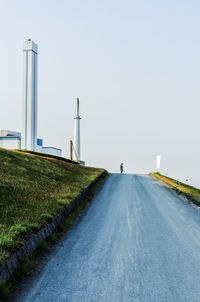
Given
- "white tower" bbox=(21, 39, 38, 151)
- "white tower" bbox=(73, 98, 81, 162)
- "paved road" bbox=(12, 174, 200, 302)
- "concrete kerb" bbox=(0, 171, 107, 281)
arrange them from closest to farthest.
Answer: "paved road" bbox=(12, 174, 200, 302)
"concrete kerb" bbox=(0, 171, 107, 281)
"white tower" bbox=(73, 98, 81, 162)
"white tower" bbox=(21, 39, 38, 151)

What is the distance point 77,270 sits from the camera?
606cm

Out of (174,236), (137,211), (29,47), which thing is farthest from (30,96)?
(174,236)

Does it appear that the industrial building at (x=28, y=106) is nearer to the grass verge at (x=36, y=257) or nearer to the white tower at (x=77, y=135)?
the white tower at (x=77, y=135)

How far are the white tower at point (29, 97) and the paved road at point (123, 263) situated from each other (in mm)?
51358

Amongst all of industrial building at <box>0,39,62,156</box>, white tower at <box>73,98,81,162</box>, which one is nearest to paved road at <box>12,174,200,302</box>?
white tower at <box>73,98,81,162</box>

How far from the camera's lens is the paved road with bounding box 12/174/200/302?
4992mm

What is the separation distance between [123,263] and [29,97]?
58274 mm

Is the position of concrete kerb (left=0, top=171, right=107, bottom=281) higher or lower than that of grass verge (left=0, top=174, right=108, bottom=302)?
higher

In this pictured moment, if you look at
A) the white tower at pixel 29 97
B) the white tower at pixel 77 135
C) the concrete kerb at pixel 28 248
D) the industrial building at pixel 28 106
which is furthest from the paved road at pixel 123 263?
the industrial building at pixel 28 106

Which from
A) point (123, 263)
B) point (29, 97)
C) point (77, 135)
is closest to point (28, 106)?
point (29, 97)

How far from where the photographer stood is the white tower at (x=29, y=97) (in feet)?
199

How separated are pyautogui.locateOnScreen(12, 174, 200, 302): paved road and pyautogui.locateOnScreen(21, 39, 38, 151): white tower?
5136cm

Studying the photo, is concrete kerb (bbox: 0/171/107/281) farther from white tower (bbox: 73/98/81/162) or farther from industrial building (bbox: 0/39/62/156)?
industrial building (bbox: 0/39/62/156)

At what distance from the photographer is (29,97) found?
61.0 metres
